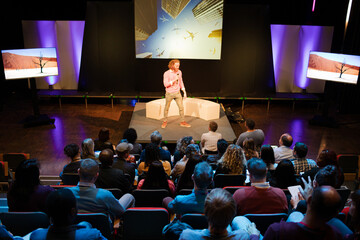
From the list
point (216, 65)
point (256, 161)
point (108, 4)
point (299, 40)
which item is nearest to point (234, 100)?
point (216, 65)

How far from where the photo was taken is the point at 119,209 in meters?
2.92

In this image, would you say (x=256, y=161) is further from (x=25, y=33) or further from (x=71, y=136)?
(x=25, y=33)

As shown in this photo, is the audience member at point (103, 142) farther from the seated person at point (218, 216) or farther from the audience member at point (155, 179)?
the seated person at point (218, 216)

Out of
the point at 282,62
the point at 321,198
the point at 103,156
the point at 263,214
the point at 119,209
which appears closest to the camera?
the point at 321,198

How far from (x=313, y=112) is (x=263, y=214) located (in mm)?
7035

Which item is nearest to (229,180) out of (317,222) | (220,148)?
(220,148)

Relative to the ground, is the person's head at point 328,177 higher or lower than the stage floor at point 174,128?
higher

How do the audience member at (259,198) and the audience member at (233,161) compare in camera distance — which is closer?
the audience member at (259,198)

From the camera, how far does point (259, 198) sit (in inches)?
113

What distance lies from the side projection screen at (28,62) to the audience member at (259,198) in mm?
6276

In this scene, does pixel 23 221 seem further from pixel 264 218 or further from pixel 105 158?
pixel 264 218

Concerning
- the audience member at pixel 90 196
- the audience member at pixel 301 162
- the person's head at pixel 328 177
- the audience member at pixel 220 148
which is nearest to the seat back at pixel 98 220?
the audience member at pixel 90 196

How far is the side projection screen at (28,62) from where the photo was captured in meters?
7.16

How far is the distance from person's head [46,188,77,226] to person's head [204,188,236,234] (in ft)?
2.93
